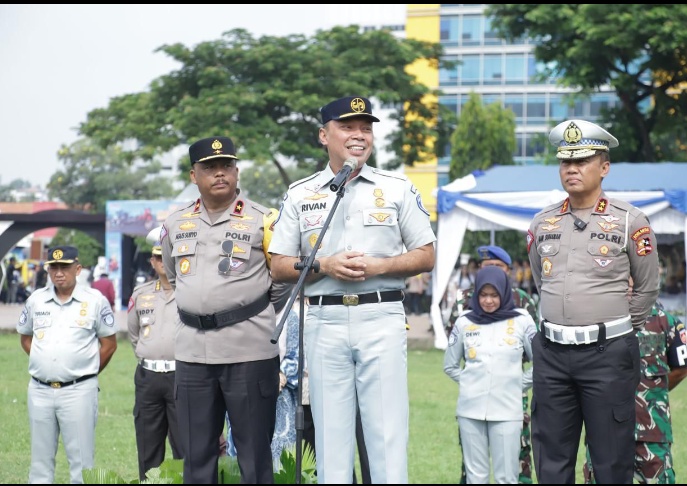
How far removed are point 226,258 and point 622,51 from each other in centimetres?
2205

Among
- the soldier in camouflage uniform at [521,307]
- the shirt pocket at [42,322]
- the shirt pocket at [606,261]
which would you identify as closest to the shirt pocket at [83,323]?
the shirt pocket at [42,322]

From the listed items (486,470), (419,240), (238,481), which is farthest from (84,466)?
(419,240)

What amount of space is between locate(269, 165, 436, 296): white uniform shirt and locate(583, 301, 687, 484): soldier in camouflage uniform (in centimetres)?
265

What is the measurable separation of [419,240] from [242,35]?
25.7 m

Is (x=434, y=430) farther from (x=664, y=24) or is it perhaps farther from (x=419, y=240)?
(x=664, y=24)

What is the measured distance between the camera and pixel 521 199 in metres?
17.7

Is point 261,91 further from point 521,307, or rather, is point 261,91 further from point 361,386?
point 361,386

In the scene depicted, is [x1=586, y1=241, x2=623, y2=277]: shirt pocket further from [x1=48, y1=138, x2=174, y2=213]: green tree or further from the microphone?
[x1=48, y1=138, x2=174, y2=213]: green tree

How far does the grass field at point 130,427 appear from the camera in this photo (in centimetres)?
870

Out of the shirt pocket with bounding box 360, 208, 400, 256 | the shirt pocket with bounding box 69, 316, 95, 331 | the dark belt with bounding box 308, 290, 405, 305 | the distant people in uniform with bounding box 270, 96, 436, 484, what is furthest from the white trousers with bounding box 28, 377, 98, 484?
the shirt pocket with bounding box 360, 208, 400, 256

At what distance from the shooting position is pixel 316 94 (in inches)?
1132

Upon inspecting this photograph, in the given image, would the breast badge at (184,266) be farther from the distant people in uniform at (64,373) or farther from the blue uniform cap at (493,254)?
the blue uniform cap at (493,254)

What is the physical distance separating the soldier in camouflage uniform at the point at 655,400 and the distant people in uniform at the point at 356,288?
2611mm

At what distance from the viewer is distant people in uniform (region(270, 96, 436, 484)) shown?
4727mm
